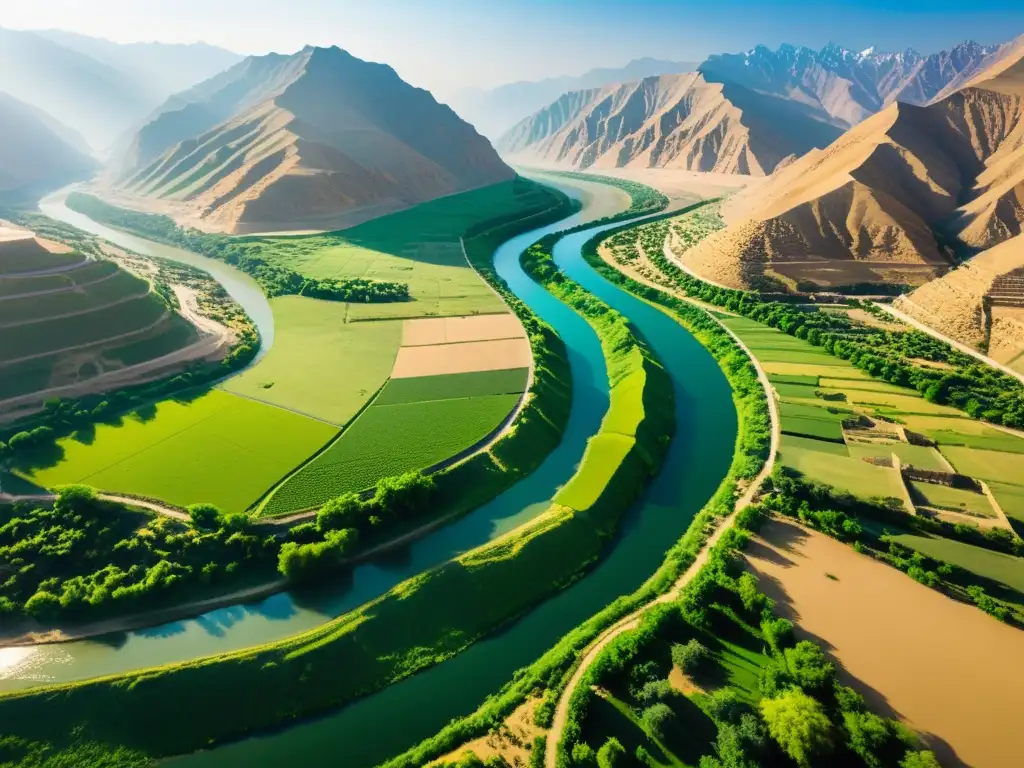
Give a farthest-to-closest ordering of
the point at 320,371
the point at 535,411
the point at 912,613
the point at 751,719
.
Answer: the point at 320,371
the point at 535,411
the point at 912,613
the point at 751,719

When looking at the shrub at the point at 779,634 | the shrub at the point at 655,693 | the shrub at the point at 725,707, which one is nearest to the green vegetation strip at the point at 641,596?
the shrub at the point at 655,693

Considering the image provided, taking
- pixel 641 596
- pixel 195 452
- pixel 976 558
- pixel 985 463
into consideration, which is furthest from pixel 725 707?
pixel 195 452

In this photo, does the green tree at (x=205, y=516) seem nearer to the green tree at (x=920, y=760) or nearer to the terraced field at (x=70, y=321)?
the terraced field at (x=70, y=321)

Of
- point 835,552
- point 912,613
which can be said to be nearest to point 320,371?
point 835,552

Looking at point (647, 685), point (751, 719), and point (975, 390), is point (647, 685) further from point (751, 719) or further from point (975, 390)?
point (975, 390)

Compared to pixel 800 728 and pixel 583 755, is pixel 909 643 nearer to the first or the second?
pixel 800 728

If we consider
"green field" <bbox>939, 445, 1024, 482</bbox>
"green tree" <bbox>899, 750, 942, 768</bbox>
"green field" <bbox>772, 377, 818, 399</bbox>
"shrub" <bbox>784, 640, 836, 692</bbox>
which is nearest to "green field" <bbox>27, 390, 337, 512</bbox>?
"shrub" <bbox>784, 640, 836, 692</bbox>
